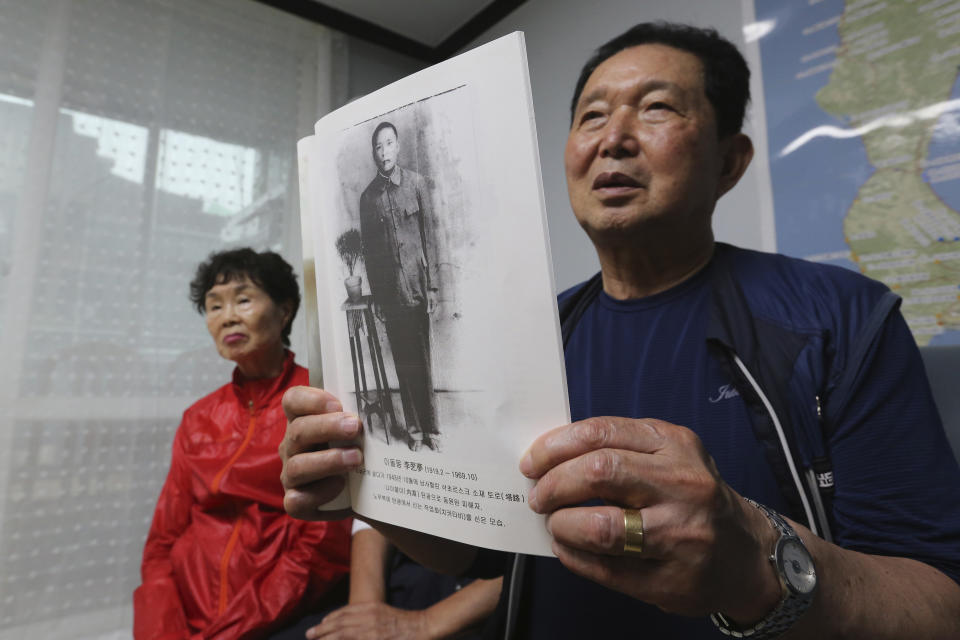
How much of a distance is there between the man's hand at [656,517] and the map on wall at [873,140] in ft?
3.33

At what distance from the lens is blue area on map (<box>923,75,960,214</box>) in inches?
41.1

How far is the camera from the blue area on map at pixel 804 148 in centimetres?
121

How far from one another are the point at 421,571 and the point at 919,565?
→ 3.15 ft

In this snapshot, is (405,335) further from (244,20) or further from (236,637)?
(244,20)

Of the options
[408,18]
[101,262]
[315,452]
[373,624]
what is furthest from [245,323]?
[408,18]

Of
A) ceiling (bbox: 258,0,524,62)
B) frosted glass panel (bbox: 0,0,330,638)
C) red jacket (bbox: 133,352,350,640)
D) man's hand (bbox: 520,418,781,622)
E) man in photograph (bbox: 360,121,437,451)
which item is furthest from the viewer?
ceiling (bbox: 258,0,524,62)

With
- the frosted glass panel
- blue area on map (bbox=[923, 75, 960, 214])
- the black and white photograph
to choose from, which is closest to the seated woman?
the frosted glass panel

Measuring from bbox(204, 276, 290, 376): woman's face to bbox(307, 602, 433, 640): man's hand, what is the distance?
0.73 metres

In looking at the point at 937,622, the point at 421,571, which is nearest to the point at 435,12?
the point at 421,571

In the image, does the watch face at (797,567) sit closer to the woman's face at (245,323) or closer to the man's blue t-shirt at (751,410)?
the man's blue t-shirt at (751,410)

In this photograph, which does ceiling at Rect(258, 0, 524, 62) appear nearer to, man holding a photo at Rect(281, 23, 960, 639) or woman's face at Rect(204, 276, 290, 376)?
woman's face at Rect(204, 276, 290, 376)

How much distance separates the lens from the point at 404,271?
0.46 metres

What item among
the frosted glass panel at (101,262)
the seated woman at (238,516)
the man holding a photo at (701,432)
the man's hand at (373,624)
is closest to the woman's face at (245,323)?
the seated woman at (238,516)

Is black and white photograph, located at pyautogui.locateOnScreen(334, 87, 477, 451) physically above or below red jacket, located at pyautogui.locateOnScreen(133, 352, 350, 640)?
above
